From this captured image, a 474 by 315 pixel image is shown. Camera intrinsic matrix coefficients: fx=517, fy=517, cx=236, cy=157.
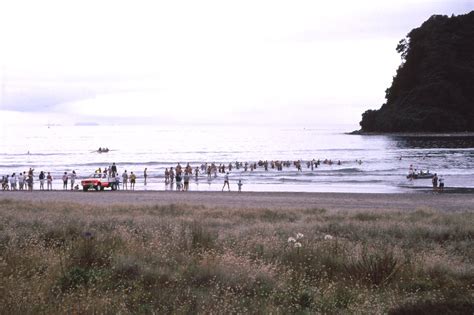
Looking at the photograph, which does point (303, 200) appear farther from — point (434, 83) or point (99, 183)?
point (434, 83)

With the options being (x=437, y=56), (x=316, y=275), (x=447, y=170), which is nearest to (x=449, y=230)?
(x=316, y=275)

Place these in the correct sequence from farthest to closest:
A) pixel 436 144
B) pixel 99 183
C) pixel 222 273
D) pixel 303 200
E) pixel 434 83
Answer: pixel 434 83 < pixel 436 144 < pixel 99 183 < pixel 303 200 < pixel 222 273

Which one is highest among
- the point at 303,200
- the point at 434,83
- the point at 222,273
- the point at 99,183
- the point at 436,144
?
the point at 434,83

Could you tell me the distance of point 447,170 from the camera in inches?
2137

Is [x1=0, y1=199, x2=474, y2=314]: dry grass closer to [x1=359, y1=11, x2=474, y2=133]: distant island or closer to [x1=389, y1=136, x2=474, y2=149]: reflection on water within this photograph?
[x1=389, y1=136, x2=474, y2=149]: reflection on water

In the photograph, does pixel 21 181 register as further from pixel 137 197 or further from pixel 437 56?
pixel 437 56

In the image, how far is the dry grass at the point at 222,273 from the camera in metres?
5.87

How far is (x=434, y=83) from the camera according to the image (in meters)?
149

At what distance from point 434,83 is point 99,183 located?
439 ft

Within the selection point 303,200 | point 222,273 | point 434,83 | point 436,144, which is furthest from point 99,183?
point 434,83

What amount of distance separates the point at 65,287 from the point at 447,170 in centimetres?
5343

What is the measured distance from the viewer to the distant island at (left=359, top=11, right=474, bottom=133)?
480 ft

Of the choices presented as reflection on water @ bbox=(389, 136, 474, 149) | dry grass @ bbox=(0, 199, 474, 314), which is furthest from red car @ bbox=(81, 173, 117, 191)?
reflection on water @ bbox=(389, 136, 474, 149)

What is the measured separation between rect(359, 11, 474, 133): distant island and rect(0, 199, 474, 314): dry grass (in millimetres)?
141625
